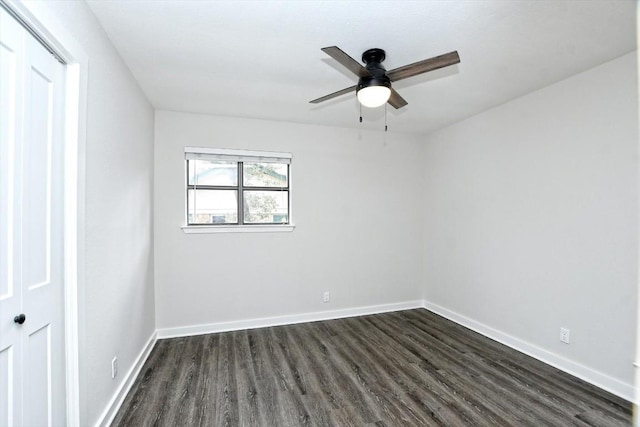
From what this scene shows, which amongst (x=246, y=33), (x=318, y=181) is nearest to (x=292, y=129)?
(x=318, y=181)

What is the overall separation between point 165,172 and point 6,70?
2.33 meters

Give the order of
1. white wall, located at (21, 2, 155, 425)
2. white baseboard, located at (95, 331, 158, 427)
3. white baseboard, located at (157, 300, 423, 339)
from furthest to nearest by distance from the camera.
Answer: white baseboard, located at (157, 300, 423, 339) < white baseboard, located at (95, 331, 158, 427) < white wall, located at (21, 2, 155, 425)

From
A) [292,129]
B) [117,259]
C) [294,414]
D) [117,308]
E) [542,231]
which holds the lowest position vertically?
[294,414]

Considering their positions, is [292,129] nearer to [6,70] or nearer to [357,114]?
[357,114]

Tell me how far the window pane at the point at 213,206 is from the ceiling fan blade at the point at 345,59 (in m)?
2.30

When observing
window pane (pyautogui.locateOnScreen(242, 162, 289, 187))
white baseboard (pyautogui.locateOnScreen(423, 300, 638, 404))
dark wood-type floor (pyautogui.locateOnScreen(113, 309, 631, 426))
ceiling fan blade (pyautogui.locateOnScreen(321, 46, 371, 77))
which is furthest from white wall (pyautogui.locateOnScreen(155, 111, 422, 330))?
ceiling fan blade (pyautogui.locateOnScreen(321, 46, 371, 77))

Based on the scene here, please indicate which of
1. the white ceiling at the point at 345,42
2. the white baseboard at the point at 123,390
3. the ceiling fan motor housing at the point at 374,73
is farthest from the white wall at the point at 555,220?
the white baseboard at the point at 123,390

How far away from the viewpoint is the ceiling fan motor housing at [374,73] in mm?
1955

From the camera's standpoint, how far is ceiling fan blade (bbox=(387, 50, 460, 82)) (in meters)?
1.72

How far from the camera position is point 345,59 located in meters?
1.76

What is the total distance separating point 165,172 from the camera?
11.1 ft

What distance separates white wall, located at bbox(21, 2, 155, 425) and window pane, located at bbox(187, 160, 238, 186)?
73 cm

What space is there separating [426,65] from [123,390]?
10.2 feet

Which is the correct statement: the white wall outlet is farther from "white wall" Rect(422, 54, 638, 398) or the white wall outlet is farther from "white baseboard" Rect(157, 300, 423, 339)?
"white wall" Rect(422, 54, 638, 398)
